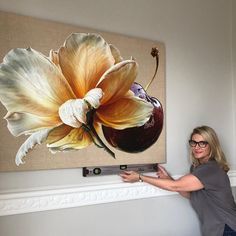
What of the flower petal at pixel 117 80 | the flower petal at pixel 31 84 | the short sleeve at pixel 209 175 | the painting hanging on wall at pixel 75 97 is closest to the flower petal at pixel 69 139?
the painting hanging on wall at pixel 75 97

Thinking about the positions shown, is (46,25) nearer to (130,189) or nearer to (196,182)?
(130,189)

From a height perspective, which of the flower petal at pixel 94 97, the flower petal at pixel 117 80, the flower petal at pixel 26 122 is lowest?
the flower petal at pixel 26 122

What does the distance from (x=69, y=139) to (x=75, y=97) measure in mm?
253

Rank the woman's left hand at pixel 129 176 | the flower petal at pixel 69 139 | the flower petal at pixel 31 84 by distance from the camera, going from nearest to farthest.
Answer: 1. the flower petal at pixel 31 84
2. the flower petal at pixel 69 139
3. the woman's left hand at pixel 129 176

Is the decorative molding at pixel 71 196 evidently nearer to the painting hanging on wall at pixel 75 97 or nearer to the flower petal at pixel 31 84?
the painting hanging on wall at pixel 75 97

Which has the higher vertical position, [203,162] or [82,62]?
[82,62]

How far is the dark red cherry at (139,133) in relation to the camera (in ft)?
6.54

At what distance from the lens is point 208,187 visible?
210 centimetres

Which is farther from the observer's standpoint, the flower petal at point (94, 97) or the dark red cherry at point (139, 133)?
the dark red cherry at point (139, 133)

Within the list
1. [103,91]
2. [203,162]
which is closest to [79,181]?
[103,91]

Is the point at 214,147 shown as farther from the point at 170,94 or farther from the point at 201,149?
the point at 170,94

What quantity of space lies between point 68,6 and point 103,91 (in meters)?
0.57

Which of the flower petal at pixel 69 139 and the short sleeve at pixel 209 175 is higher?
the flower petal at pixel 69 139

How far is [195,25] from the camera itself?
2.49 meters
